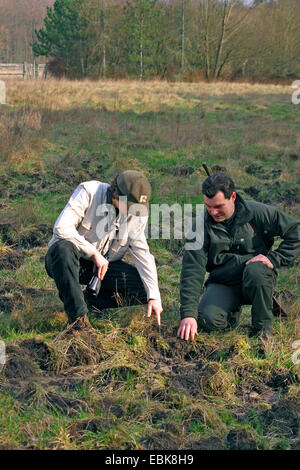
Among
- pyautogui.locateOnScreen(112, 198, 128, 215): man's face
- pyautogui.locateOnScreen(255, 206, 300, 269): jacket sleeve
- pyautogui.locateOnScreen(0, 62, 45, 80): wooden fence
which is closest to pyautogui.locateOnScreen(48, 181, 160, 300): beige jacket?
pyautogui.locateOnScreen(112, 198, 128, 215): man's face

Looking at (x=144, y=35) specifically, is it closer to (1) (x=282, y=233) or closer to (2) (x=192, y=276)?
(1) (x=282, y=233)

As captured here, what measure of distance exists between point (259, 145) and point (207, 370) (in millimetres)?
8572

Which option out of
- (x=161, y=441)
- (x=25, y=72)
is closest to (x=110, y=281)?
(x=161, y=441)

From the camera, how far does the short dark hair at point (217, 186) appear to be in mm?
4027

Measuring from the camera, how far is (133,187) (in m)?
3.78

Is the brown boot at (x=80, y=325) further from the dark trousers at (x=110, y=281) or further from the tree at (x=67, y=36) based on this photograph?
the tree at (x=67, y=36)

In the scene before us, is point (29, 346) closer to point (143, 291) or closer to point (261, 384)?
point (143, 291)

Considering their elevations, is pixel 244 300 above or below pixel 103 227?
below

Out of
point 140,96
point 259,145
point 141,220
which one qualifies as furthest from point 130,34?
point 141,220

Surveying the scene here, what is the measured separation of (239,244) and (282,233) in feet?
1.14

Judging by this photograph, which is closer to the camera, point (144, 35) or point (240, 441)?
point (240, 441)

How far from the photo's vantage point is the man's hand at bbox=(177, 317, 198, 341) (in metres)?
3.83

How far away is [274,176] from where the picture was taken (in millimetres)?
9469

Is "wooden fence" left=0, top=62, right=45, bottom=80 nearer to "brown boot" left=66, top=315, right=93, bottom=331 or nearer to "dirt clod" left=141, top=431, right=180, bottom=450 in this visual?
"brown boot" left=66, top=315, right=93, bottom=331
